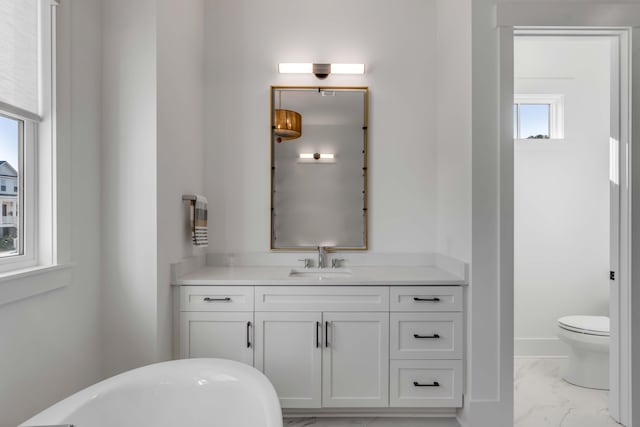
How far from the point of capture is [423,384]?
2.26 meters

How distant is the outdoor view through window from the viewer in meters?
1.55

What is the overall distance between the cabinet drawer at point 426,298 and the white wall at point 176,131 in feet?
4.27

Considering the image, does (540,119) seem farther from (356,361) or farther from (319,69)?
(356,361)

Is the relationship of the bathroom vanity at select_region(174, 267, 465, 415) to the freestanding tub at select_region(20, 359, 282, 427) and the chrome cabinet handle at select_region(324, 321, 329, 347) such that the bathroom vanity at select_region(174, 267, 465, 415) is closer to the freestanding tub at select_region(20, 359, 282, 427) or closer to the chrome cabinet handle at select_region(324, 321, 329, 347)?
the chrome cabinet handle at select_region(324, 321, 329, 347)

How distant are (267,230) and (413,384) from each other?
1.39 meters

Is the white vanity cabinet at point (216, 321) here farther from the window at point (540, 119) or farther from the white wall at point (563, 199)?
the window at point (540, 119)

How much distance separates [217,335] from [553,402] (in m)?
2.18

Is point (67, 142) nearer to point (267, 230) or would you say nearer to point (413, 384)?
point (267, 230)

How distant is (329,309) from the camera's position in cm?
226

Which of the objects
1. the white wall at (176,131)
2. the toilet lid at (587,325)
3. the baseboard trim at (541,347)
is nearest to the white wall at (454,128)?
the toilet lid at (587,325)

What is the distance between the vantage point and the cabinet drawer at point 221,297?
226 cm

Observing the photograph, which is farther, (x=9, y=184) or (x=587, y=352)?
(x=587, y=352)

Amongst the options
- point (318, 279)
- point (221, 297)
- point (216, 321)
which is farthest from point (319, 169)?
point (216, 321)

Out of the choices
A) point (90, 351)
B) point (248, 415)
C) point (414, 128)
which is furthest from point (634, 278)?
point (90, 351)
